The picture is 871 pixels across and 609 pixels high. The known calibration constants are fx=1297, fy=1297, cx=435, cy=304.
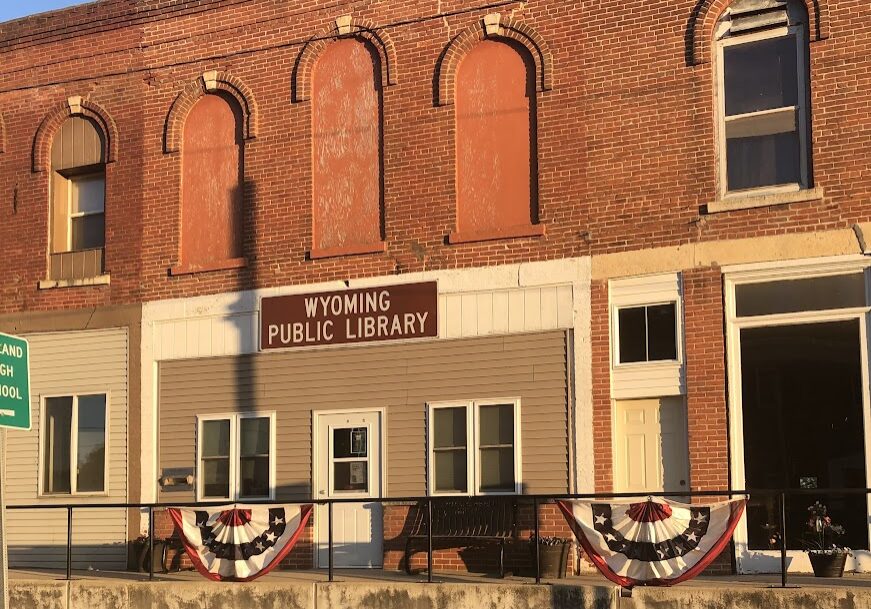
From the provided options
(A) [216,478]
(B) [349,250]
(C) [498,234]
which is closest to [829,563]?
(C) [498,234]

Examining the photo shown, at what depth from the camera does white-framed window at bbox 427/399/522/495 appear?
16672 millimetres

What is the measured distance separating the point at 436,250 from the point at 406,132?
1.75 m

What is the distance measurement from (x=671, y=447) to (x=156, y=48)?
32.6ft

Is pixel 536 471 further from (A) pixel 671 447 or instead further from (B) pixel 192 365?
(B) pixel 192 365

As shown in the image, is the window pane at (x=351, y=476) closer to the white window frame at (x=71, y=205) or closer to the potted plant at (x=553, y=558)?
the potted plant at (x=553, y=558)

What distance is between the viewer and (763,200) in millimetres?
15398

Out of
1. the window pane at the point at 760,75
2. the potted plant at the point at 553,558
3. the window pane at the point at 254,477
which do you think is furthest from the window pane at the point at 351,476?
the window pane at the point at 760,75

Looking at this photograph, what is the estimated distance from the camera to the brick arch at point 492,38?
1697 cm

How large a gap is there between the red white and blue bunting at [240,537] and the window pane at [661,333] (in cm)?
478

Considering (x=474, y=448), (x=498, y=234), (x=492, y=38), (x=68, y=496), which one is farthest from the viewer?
(x=68, y=496)

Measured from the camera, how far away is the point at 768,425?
15211 millimetres

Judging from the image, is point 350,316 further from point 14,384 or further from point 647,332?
point 14,384

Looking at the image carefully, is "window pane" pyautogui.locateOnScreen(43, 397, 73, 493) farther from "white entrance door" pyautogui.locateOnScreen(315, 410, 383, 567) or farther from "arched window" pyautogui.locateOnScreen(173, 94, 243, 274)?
"white entrance door" pyautogui.locateOnScreen(315, 410, 383, 567)

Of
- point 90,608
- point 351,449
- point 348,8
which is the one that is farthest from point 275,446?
point 348,8
